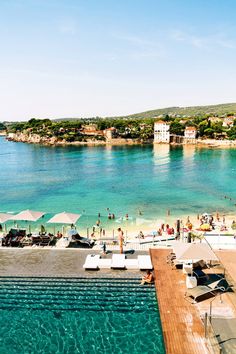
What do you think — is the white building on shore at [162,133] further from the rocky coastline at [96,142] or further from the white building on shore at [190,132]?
the white building on shore at [190,132]

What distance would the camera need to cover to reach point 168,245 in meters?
17.9

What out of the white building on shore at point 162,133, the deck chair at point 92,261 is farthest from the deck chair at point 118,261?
the white building on shore at point 162,133

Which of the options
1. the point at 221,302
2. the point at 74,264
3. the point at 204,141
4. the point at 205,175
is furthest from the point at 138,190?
the point at 204,141

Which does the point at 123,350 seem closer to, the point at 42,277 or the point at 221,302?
the point at 221,302

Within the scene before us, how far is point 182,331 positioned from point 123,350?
74.9 inches

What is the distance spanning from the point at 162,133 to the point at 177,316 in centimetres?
13254

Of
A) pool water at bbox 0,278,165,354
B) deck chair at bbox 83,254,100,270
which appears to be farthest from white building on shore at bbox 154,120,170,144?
pool water at bbox 0,278,165,354

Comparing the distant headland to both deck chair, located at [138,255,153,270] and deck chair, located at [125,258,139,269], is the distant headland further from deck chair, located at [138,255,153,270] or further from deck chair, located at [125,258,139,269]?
deck chair, located at [125,258,139,269]

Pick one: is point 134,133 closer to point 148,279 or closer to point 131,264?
point 131,264

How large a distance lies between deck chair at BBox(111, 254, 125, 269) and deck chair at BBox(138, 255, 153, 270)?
779 mm

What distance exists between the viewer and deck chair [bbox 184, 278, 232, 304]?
478 inches

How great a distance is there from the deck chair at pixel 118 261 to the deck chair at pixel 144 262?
78 centimetres

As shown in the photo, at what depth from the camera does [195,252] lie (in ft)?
44.5

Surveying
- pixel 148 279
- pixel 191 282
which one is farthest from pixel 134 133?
pixel 191 282
